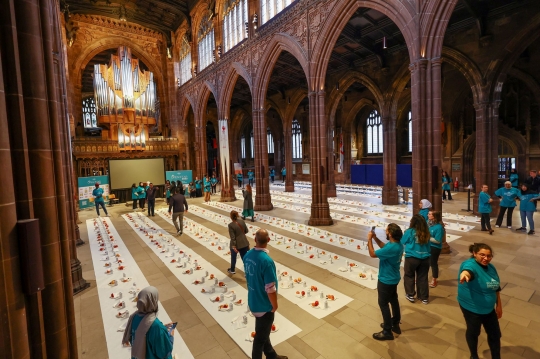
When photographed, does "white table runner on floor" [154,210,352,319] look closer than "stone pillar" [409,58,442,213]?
Yes

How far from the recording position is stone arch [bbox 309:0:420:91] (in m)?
6.73

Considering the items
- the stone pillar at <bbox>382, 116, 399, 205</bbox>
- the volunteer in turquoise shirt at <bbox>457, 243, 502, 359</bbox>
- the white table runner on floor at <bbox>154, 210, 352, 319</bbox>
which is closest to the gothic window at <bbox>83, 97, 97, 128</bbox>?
Result: the stone pillar at <bbox>382, 116, 399, 205</bbox>

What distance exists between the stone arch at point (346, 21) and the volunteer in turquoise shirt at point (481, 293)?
5675 mm

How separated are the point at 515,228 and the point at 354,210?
5.19 metres

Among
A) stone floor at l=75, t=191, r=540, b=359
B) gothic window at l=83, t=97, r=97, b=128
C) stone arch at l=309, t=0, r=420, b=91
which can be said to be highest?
→ gothic window at l=83, t=97, r=97, b=128

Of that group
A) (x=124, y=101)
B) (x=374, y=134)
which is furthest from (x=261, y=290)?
(x=374, y=134)

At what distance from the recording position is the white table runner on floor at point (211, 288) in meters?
3.54

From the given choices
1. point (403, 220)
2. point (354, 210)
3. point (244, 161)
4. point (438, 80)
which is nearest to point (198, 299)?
point (438, 80)

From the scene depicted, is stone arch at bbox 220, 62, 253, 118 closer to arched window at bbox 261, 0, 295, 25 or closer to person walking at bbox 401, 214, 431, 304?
arched window at bbox 261, 0, 295, 25

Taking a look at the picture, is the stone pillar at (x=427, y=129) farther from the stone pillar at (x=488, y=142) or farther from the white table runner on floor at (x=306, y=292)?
the stone pillar at (x=488, y=142)

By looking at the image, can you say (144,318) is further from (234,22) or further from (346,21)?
(234,22)

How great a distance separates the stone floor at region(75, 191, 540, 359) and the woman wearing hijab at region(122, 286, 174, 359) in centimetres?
140

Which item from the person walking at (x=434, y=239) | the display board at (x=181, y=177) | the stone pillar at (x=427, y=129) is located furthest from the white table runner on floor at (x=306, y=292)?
the display board at (x=181, y=177)

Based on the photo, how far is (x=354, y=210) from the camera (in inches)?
461
